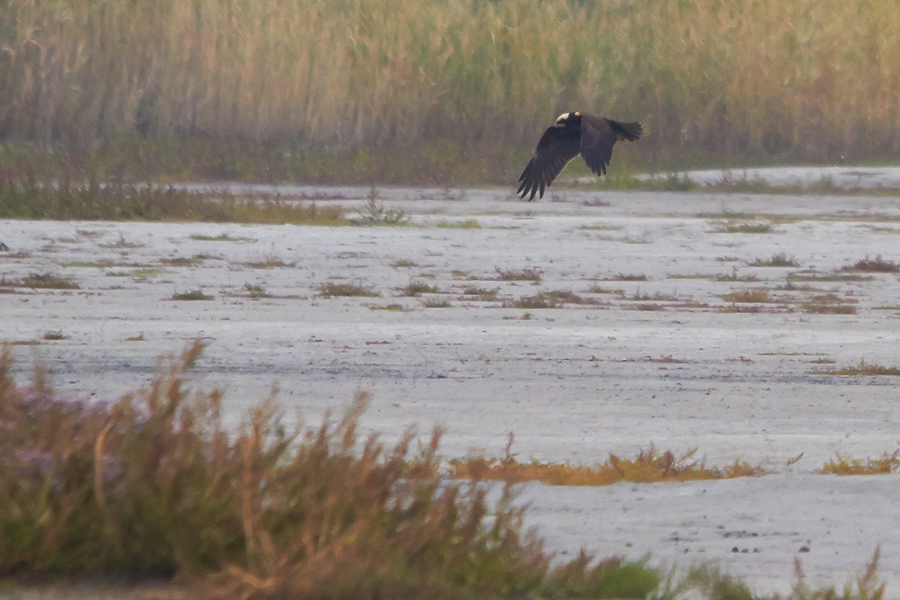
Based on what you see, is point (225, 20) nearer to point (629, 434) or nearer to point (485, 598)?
point (629, 434)

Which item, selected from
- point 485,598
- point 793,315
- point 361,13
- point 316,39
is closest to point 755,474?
point 485,598

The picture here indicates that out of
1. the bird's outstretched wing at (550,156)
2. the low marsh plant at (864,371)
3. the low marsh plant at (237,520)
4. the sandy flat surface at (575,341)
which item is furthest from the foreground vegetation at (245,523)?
the bird's outstretched wing at (550,156)

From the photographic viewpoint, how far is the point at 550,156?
13828mm

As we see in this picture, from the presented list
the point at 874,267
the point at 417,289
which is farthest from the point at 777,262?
the point at 417,289

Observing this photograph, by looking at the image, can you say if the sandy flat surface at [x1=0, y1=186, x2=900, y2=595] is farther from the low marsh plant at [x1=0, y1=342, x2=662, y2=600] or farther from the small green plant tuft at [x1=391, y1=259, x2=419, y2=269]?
the low marsh plant at [x1=0, y1=342, x2=662, y2=600]

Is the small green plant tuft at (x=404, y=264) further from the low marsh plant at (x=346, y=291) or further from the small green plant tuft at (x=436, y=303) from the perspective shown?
the small green plant tuft at (x=436, y=303)

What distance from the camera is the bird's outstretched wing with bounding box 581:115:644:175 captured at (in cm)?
1278

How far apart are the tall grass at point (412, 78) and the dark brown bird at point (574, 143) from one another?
10550 mm

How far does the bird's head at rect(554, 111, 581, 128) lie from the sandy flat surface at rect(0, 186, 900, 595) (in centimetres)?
143

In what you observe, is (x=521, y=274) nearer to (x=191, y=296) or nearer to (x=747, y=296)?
(x=747, y=296)

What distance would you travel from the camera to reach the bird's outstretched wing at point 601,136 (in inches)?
503

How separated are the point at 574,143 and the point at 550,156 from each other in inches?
9.6

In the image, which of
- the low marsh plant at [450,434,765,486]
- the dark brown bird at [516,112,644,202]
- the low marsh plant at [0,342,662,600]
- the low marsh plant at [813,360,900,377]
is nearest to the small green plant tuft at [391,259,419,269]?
the dark brown bird at [516,112,644,202]

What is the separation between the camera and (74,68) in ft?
82.8
